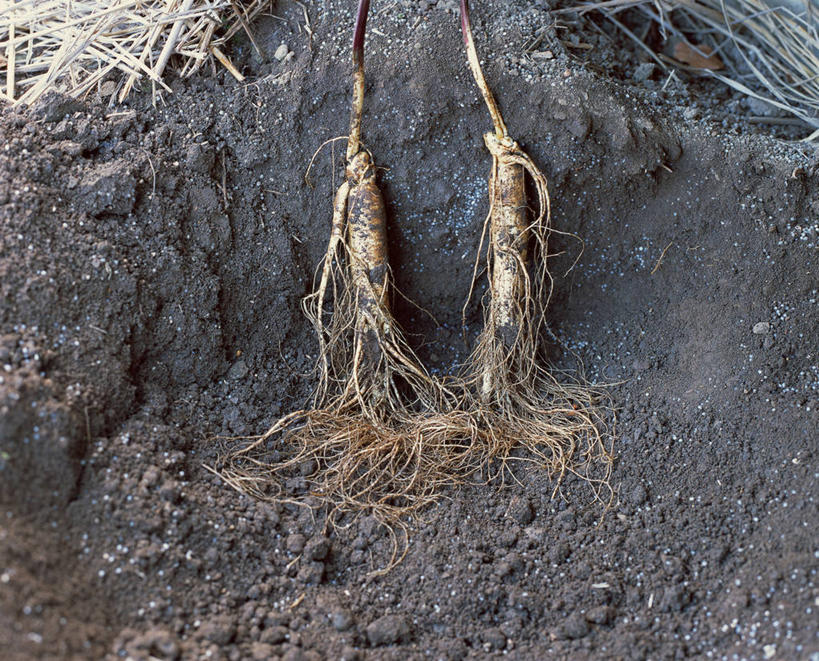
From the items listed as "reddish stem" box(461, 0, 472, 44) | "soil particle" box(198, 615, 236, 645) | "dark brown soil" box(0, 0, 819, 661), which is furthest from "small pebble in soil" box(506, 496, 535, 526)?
"reddish stem" box(461, 0, 472, 44)

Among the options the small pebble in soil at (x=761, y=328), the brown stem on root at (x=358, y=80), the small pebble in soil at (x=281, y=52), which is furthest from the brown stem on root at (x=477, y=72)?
the small pebble in soil at (x=761, y=328)

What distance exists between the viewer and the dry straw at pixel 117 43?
5.89ft

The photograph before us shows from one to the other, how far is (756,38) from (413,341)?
48.9 inches

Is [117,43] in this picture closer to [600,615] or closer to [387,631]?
[387,631]

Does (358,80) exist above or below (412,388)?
above

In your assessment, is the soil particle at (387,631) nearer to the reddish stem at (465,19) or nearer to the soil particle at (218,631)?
the soil particle at (218,631)

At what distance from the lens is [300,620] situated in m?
1.35

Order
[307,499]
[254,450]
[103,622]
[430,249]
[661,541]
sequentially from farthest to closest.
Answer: [430,249], [254,450], [307,499], [661,541], [103,622]

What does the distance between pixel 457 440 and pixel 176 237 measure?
0.76 meters

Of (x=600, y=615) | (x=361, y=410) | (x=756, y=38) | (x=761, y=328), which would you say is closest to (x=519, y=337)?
(x=361, y=410)

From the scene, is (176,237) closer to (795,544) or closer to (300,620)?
(300,620)

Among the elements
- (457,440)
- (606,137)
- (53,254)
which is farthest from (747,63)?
(53,254)

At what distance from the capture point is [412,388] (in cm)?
189

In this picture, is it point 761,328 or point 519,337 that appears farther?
point 519,337
